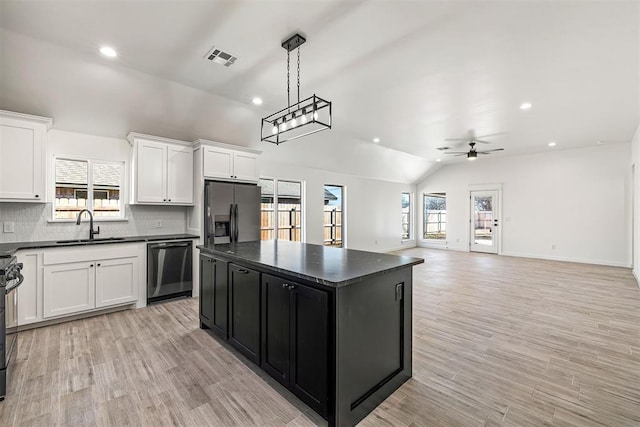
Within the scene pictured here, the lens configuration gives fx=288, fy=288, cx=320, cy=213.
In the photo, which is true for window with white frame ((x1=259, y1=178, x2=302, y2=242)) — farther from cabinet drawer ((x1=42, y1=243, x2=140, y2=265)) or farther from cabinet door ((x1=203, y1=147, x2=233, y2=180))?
cabinet drawer ((x1=42, y1=243, x2=140, y2=265))

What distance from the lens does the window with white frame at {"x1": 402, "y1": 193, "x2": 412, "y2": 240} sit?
10.1 metres

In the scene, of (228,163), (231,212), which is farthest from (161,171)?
(231,212)

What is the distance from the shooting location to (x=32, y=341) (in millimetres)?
2930

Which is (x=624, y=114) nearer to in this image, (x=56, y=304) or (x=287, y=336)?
(x=287, y=336)

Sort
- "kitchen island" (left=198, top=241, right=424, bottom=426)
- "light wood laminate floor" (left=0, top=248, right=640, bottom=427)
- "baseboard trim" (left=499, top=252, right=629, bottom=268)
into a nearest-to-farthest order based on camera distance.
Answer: "kitchen island" (left=198, top=241, right=424, bottom=426)
"light wood laminate floor" (left=0, top=248, right=640, bottom=427)
"baseboard trim" (left=499, top=252, right=629, bottom=268)

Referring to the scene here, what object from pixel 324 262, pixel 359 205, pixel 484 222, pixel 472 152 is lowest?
pixel 324 262

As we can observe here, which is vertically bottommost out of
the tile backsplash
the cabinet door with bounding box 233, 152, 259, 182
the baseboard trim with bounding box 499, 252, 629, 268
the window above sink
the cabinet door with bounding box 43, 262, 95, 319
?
the baseboard trim with bounding box 499, 252, 629, 268

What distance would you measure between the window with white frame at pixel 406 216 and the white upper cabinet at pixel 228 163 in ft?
21.4

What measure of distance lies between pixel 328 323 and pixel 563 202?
8.63 m

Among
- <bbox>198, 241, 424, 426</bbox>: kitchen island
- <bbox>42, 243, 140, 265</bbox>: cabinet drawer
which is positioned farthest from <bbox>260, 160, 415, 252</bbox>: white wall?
<bbox>198, 241, 424, 426</bbox>: kitchen island

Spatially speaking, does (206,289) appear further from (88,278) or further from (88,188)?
(88,188)

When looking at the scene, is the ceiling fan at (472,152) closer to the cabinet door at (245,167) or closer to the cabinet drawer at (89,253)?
the cabinet door at (245,167)

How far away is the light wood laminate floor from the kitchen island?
187 mm

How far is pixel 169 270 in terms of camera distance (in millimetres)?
4180
